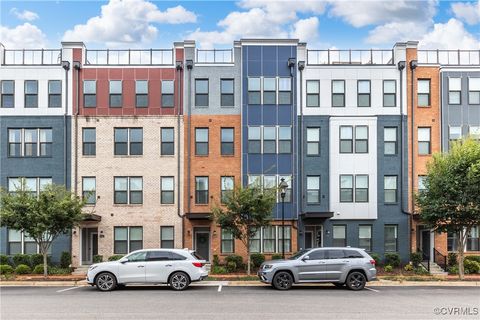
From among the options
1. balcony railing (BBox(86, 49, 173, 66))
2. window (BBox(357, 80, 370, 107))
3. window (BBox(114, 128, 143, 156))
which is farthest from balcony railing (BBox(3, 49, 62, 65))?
window (BBox(357, 80, 370, 107))

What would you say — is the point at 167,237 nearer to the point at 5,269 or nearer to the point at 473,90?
the point at 5,269

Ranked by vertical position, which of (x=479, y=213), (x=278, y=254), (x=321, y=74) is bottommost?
(x=278, y=254)

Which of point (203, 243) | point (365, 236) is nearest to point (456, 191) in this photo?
point (365, 236)

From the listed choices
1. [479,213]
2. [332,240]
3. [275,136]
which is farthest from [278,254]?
[479,213]

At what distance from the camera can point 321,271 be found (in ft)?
72.2

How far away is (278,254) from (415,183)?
935 centimetres

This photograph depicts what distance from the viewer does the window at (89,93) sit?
3325 cm

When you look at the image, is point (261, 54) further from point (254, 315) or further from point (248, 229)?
point (254, 315)

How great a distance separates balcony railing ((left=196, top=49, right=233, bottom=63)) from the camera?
33.8m

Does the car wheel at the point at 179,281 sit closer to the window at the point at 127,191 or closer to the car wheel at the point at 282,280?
the car wheel at the point at 282,280

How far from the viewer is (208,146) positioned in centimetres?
3328

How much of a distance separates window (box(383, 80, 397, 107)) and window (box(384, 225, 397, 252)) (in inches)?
293

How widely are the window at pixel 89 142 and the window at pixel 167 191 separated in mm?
4496

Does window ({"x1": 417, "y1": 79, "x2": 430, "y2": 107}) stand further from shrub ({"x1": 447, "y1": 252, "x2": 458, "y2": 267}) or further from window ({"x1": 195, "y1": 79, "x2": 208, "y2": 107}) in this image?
window ({"x1": 195, "y1": 79, "x2": 208, "y2": 107})
